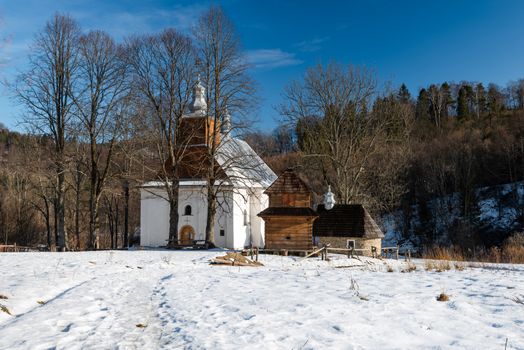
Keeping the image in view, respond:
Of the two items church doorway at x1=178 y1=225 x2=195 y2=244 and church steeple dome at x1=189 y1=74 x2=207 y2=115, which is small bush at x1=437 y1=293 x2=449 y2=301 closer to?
church doorway at x1=178 y1=225 x2=195 y2=244

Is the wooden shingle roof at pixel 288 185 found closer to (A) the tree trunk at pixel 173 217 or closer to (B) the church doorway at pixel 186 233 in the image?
(A) the tree trunk at pixel 173 217

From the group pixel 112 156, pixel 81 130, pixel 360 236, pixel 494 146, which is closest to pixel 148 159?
pixel 112 156

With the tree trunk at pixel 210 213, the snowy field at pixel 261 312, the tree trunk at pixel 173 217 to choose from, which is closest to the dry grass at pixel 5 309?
the snowy field at pixel 261 312

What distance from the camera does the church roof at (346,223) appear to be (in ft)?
93.0

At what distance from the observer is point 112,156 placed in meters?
29.4

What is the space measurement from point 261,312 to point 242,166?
70.2ft

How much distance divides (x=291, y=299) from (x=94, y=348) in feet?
14.2

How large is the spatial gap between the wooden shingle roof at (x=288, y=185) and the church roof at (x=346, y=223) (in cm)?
383

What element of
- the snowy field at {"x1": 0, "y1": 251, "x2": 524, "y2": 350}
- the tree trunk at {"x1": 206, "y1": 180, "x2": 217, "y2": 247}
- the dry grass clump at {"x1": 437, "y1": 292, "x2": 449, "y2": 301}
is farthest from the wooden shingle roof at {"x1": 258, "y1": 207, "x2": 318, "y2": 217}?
the dry grass clump at {"x1": 437, "y1": 292, "x2": 449, "y2": 301}

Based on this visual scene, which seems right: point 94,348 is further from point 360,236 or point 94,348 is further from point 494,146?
point 494,146

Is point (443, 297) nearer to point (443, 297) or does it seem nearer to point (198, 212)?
point (443, 297)

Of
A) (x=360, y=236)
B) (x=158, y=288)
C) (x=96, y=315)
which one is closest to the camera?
(x=96, y=315)

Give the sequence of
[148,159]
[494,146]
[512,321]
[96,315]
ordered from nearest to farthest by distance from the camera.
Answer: [512,321] → [96,315] → [148,159] → [494,146]

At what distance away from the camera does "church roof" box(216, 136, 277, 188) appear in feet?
93.1
